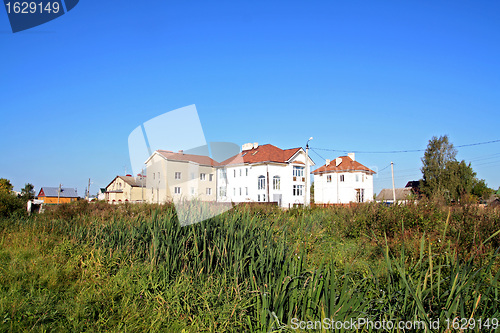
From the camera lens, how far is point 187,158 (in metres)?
5.02

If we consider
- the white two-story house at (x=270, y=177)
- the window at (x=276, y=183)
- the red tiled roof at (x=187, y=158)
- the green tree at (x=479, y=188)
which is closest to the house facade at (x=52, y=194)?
the white two-story house at (x=270, y=177)

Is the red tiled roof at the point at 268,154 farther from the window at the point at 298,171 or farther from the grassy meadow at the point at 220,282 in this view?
the grassy meadow at the point at 220,282

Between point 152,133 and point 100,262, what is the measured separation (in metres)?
2.22

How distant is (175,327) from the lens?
335 cm

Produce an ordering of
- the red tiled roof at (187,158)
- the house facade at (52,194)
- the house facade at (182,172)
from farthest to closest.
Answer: the house facade at (52,194) < the house facade at (182,172) < the red tiled roof at (187,158)

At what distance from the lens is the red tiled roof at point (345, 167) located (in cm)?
4965

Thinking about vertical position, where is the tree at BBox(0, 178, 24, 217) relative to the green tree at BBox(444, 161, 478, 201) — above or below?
below

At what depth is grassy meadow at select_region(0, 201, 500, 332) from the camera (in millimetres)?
2549

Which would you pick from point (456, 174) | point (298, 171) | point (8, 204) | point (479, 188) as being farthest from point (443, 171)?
point (8, 204)

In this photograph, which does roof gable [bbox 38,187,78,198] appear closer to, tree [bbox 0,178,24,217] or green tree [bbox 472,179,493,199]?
tree [bbox 0,178,24,217]

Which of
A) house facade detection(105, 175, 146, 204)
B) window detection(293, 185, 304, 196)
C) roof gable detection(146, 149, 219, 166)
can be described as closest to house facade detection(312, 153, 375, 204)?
window detection(293, 185, 304, 196)

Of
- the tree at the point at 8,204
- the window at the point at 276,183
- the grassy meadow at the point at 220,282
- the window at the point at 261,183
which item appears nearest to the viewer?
the grassy meadow at the point at 220,282

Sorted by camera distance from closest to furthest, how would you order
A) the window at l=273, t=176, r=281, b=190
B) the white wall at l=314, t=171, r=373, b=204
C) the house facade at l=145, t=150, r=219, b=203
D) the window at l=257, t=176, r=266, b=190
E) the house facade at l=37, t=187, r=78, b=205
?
the house facade at l=145, t=150, r=219, b=203 < the window at l=257, t=176, r=266, b=190 < the window at l=273, t=176, r=281, b=190 < the white wall at l=314, t=171, r=373, b=204 < the house facade at l=37, t=187, r=78, b=205

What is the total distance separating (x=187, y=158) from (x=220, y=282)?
1.99 m
